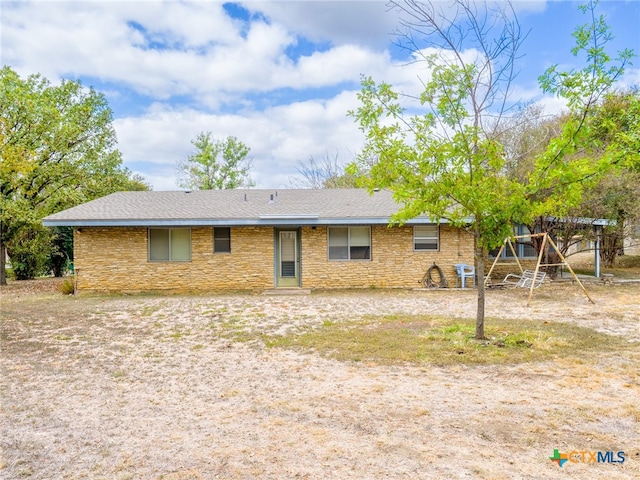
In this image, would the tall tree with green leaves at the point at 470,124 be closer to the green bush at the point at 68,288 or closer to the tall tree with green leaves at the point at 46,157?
the green bush at the point at 68,288

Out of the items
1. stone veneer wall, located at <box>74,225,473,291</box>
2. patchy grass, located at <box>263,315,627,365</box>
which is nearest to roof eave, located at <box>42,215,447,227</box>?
stone veneer wall, located at <box>74,225,473,291</box>

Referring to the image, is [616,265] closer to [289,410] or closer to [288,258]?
[288,258]

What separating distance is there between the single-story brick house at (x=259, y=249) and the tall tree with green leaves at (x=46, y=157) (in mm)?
4108

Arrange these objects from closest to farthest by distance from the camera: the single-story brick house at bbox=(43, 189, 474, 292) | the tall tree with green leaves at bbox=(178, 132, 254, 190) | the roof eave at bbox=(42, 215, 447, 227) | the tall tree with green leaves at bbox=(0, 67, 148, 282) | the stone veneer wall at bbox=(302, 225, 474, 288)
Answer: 1. the roof eave at bbox=(42, 215, 447, 227)
2. the single-story brick house at bbox=(43, 189, 474, 292)
3. the stone veneer wall at bbox=(302, 225, 474, 288)
4. the tall tree with green leaves at bbox=(0, 67, 148, 282)
5. the tall tree with green leaves at bbox=(178, 132, 254, 190)

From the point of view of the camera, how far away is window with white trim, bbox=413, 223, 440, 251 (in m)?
14.6

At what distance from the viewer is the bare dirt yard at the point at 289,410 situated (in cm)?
313

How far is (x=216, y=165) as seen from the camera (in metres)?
33.3

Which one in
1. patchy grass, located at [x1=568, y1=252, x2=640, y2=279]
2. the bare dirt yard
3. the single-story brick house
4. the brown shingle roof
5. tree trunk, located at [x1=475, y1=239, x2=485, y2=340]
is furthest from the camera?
patchy grass, located at [x1=568, y1=252, x2=640, y2=279]

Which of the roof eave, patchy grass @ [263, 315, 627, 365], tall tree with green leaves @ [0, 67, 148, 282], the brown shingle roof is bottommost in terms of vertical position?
patchy grass @ [263, 315, 627, 365]

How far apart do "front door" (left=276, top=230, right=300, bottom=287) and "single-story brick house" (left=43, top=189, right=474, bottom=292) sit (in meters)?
0.04

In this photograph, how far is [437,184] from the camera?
22.4 feet

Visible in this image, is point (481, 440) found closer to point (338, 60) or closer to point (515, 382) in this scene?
point (515, 382)

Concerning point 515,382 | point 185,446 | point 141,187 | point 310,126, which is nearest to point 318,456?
point 185,446

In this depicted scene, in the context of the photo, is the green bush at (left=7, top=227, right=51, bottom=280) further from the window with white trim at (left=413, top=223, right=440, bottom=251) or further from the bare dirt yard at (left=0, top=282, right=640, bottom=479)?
the window with white trim at (left=413, top=223, right=440, bottom=251)
